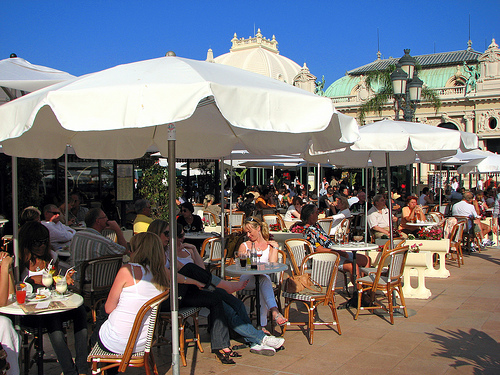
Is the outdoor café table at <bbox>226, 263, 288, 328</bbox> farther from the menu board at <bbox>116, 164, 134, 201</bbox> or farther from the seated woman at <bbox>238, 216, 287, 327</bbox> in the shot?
the menu board at <bbox>116, 164, 134, 201</bbox>

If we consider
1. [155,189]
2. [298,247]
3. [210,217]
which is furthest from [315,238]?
[155,189]

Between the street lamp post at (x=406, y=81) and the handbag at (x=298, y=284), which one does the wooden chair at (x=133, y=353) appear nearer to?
the handbag at (x=298, y=284)

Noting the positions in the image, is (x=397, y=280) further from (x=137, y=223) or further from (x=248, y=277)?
(x=137, y=223)

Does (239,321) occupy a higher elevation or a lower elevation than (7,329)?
lower

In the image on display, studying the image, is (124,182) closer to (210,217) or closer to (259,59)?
(210,217)

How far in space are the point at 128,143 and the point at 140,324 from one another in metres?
2.38

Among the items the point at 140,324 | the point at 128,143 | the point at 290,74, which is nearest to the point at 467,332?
the point at 140,324

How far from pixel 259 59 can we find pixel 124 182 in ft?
185

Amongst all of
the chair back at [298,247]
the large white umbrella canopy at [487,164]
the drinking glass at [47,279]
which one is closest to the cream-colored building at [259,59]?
the large white umbrella canopy at [487,164]

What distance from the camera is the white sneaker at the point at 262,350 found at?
4.52 m

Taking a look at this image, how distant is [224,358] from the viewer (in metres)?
4.34

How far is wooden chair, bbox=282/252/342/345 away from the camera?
16.3ft

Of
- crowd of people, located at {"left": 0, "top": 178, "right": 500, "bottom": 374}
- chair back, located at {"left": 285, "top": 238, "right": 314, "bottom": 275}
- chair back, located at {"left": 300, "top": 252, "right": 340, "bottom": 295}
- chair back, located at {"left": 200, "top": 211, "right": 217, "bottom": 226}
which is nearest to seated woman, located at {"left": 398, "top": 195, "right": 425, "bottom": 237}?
crowd of people, located at {"left": 0, "top": 178, "right": 500, "bottom": 374}

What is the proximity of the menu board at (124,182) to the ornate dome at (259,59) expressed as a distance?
50326 millimetres
